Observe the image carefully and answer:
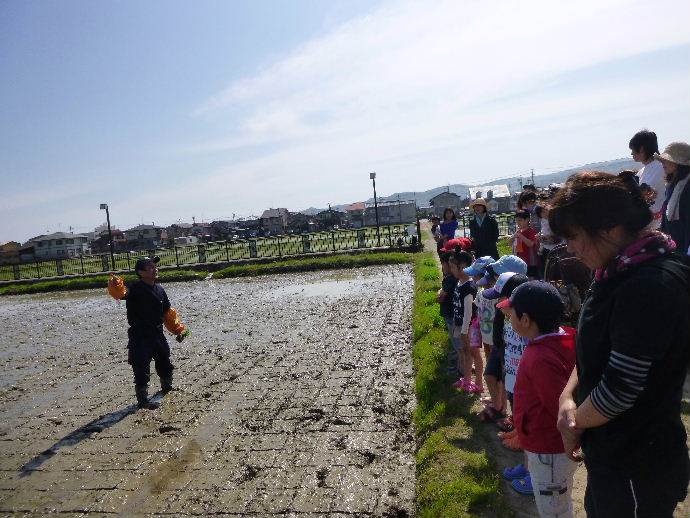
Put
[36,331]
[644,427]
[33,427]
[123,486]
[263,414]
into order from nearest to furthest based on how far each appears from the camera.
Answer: [644,427] → [123,486] → [263,414] → [33,427] → [36,331]

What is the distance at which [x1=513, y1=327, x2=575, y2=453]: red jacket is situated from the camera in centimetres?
251

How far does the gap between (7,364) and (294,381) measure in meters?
6.74

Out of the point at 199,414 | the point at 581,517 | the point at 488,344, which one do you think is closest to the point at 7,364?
the point at 199,414

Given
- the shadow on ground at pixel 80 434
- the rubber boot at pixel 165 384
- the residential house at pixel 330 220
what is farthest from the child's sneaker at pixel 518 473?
the residential house at pixel 330 220

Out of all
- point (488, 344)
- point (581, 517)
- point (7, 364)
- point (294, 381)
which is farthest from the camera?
point (7, 364)

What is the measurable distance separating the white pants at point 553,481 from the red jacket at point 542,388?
0.05 meters

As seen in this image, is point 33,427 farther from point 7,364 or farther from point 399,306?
point 399,306

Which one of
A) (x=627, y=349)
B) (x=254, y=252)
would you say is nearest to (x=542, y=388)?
(x=627, y=349)

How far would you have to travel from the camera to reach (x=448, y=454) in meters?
4.15

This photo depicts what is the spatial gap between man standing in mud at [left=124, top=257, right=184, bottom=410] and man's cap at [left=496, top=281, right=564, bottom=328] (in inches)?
204

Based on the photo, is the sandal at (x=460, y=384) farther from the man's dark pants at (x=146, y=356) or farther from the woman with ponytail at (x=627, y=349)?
the man's dark pants at (x=146, y=356)

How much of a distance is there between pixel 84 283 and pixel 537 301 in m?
25.6

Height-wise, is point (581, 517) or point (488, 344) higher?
point (488, 344)

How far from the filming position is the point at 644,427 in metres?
1.76
